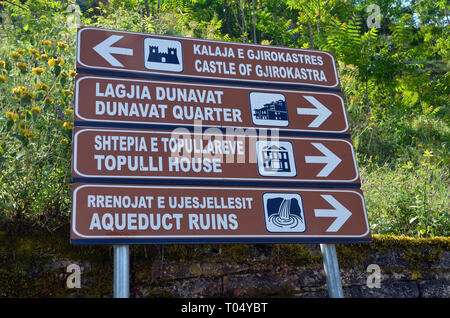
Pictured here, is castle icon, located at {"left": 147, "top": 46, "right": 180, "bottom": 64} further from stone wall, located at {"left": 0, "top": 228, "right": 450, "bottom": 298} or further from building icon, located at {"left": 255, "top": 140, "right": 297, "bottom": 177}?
stone wall, located at {"left": 0, "top": 228, "right": 450, "bottom": 298}

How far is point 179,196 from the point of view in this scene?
3.00m

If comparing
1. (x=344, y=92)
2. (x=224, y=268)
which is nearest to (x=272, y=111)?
(x=224, y=268)

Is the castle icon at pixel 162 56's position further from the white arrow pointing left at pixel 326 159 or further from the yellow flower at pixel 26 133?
the white arrow pointing left at pixel 326 159

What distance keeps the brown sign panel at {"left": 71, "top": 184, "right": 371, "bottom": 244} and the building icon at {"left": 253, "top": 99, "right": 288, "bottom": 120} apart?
0.64 meters

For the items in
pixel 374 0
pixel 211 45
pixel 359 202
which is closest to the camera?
pixel 359 202

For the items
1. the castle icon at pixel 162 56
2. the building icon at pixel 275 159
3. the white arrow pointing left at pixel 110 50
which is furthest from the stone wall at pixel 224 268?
the castle icon at pixel 162 56

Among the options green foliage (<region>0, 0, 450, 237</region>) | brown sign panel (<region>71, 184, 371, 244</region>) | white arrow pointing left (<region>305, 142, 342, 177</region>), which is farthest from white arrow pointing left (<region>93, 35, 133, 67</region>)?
white arrow pointing left (<region>305, 142, 342, 177</region>)

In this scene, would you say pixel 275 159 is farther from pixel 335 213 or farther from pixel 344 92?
pixel 344 92

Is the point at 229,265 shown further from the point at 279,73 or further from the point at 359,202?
the point at 279,73

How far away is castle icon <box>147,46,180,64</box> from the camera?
347 centimetres

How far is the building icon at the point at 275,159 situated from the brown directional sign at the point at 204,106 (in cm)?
20

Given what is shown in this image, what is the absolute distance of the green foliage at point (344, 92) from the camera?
11.5ft
